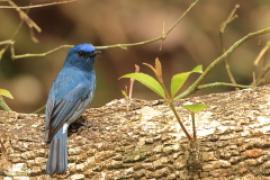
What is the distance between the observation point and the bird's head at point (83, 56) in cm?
625

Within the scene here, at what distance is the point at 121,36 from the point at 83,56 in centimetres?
315

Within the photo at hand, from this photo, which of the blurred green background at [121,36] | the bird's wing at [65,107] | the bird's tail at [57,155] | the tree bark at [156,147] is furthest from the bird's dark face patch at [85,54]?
the blurred green background at [121,36]

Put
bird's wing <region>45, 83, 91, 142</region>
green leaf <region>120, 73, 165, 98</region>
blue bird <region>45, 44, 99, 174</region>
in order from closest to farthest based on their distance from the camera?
green leaf <region>120, 73, 165, 98</region>, blue bird <region>45, 44, 99, 174</region>, bird's wing <region>45, 83, 91, 142</region>

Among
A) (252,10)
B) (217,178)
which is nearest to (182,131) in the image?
(217,178)

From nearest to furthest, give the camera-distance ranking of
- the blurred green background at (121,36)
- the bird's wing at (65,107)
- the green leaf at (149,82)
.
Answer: the green leaf at (149,82) < the bird's wing at (65,107) < the blurred green background at (121,36)

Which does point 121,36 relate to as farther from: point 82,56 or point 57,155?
point 57,155

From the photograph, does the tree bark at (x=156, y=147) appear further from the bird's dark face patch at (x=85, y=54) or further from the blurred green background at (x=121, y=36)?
the blurred green background at (x=121, y=36)

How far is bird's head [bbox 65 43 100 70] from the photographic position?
6.25 metres

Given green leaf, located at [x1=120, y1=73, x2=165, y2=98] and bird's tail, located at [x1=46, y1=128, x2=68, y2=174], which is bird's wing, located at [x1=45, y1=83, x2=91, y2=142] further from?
green leaf, located at [x1=120, y1=73, x2=165, y2=98]

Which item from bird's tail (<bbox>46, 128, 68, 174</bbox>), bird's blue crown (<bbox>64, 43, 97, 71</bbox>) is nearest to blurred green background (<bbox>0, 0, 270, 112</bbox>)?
bird's blue crown (<bbox>64, 43, 97, 71</bbox>)

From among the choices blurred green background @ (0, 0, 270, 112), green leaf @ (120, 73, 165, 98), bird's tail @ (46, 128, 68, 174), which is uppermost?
blurred green background @ (0, 0, 270, 112)

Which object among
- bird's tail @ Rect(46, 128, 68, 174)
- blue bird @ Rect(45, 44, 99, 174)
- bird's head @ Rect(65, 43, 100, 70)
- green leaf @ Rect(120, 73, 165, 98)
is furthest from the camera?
bird's head @ Rect(65, 43, 100, 70)

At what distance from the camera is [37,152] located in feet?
16.7

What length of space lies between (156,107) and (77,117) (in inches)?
19.8
